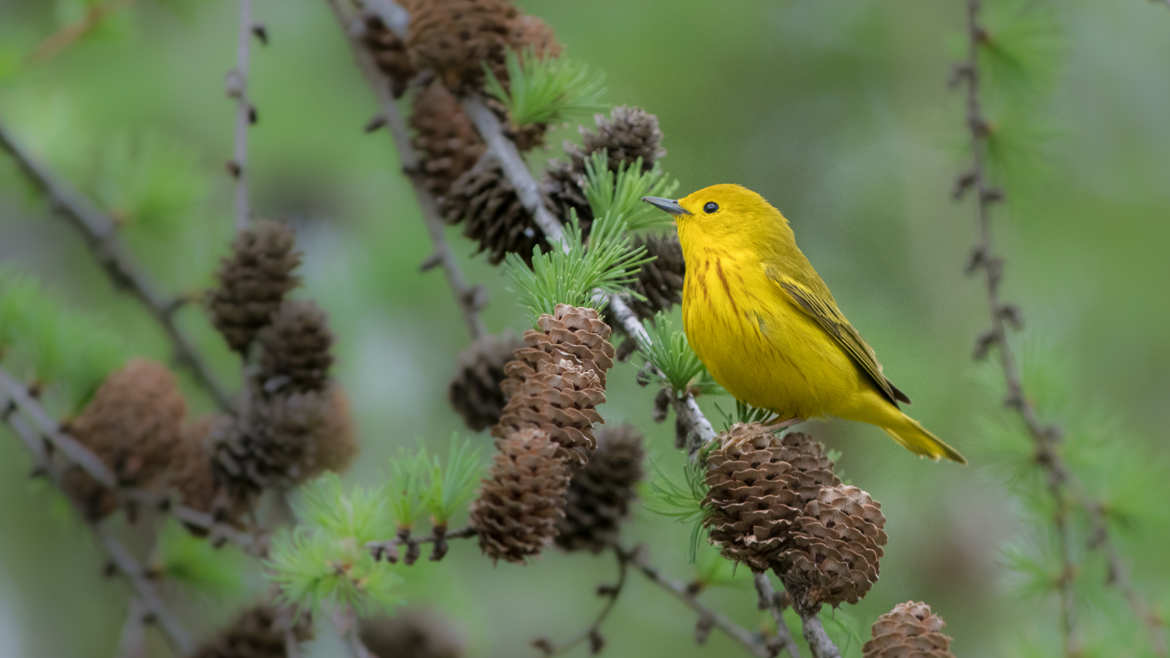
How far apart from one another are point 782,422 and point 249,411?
1.05m

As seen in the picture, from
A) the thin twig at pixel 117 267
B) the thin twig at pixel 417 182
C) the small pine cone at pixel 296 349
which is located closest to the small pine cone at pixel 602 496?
the thin twig at pixel 417 182

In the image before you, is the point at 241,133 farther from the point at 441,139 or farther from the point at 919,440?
the point at 919,440

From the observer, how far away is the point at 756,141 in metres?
4.77

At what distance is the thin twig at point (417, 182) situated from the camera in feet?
7.12

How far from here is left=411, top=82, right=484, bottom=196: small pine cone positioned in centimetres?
224

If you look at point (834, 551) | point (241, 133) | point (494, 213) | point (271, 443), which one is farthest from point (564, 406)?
point (241, 133)

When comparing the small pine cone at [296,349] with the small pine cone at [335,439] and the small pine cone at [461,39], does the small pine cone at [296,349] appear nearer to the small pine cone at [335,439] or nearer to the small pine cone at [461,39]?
the small pine cone at [335,439]

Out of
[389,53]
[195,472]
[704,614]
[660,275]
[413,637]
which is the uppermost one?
[389,53]

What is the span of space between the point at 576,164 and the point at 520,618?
297cm

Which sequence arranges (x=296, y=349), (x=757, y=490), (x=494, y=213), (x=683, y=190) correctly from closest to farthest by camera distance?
(x=757, y=490) < (x=494, y=213) < (x=296, y=349) < (x=683, y=190)

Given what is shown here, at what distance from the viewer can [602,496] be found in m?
1.98

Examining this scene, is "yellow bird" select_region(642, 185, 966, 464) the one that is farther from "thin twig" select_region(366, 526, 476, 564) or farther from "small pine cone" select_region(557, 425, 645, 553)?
"thin twig" select_region(366, 526, 476, 564)

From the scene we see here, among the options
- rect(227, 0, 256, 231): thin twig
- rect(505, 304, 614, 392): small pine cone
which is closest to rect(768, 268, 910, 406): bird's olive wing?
rect(505, 304, 614, 392): small pine cone

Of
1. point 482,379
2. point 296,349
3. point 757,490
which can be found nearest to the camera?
point 757,490
